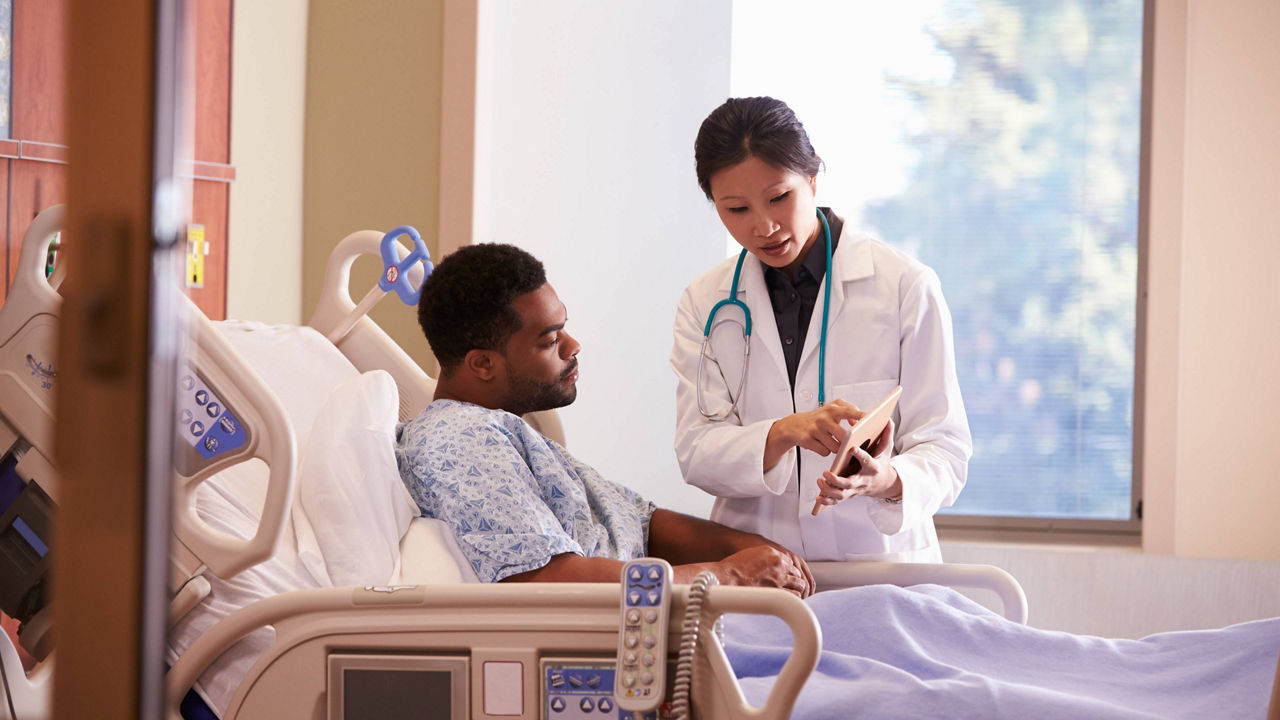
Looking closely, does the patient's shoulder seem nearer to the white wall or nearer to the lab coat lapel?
the lab coat lapel

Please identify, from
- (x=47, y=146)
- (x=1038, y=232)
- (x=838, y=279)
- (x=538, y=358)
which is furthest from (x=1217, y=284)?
(x=47, y=146)

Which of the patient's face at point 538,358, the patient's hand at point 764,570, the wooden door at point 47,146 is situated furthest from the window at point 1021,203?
the patient's hand at point 764,570

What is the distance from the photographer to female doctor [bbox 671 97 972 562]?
1.93 m

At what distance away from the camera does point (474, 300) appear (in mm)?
1838

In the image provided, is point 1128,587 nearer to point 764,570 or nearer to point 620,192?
point 764,570

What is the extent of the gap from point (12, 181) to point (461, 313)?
1118 millimetres

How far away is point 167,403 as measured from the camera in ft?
1.76

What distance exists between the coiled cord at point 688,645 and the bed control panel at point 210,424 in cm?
65

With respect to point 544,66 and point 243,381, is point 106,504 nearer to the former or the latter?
point 243,381

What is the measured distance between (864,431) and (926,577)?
0.42 m

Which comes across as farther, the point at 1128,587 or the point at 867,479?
the point at 1128,587

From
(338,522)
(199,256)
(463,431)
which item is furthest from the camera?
(199,256)

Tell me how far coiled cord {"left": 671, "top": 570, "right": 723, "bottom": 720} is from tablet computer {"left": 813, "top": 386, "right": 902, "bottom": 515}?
0.49m

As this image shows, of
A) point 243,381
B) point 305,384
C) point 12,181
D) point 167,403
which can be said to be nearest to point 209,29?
point 12,181
